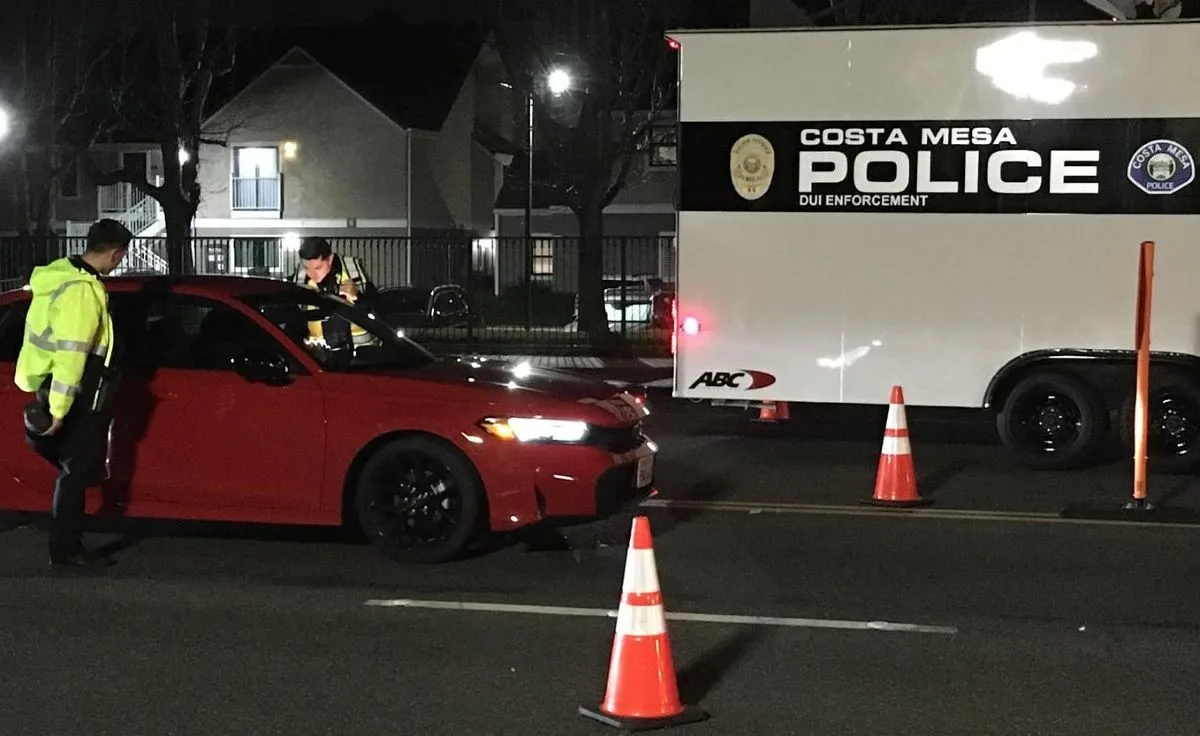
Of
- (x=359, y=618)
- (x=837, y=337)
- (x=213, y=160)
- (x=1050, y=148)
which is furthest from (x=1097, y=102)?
(x=213, y=160)

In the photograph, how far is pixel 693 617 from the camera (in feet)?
22.7

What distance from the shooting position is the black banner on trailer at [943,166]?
11.2 metres

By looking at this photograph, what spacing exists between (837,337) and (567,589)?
483cm

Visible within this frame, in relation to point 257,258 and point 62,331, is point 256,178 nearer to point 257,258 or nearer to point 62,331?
point 257,258

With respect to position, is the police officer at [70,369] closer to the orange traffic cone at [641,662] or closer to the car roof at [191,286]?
the car roof at [191,286]

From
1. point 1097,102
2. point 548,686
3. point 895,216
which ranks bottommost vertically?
point 548,686

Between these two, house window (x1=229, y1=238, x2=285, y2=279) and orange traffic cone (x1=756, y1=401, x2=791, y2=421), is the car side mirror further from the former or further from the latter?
house window (x1=229, y1=238, x2=285, y2=279)

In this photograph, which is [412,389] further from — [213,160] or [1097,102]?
[213,160]

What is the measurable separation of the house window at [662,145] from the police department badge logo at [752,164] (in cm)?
1890

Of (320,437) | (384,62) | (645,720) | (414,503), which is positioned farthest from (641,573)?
(384,62)

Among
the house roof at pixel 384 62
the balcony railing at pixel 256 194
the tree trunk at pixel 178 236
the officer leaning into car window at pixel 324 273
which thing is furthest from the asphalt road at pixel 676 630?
the house roof at pixel 384 62

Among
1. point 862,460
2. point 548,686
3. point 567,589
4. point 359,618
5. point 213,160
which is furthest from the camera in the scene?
point 213,160

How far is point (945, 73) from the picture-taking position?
11391 millimetres

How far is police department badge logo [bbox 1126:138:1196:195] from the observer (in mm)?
11133
